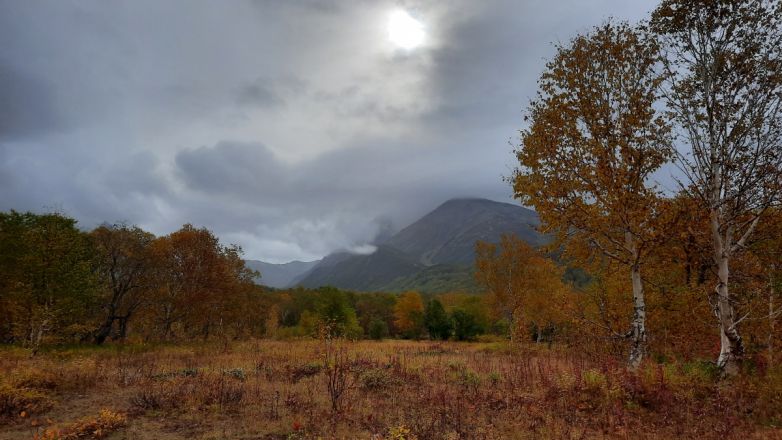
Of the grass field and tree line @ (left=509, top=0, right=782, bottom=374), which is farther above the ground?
tree line @ (left=509, top=0, right=782, bottom=374)

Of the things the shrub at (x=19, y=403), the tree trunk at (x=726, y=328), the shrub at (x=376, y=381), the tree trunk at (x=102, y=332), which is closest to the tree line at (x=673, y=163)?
the tree trunk at (x=726, y=328)

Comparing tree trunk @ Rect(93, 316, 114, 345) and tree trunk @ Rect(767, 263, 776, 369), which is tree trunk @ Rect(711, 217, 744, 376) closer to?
tree trunk @ Rect(767, 263, 776, 369)

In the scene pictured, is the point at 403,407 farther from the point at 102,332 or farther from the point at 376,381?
the point at 102,332

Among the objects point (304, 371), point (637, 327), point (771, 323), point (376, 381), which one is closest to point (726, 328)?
point (771, 323)

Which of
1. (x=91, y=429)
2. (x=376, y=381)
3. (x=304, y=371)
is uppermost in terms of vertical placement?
(x=91, y=429)

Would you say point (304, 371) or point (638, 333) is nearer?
point (638, 333)

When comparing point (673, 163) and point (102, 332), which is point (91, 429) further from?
point (102, 332)

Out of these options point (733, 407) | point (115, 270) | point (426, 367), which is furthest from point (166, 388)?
point (115, 270)

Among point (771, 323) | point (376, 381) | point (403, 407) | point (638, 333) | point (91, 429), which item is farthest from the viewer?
point (376, 381)

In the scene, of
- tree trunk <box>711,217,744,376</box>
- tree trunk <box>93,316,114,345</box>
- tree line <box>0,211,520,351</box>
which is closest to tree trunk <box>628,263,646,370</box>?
tree trunk <box>711,217,744,376</box>

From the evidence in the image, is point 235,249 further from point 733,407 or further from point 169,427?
point 733,407

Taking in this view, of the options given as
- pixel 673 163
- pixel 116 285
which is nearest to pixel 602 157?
pixel 673 163

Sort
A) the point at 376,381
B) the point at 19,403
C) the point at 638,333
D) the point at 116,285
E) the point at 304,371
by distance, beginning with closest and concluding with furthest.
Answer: the point at 19,403
the point at 638,333
the point at 376,381
the point at 304,371
the point at 116,285

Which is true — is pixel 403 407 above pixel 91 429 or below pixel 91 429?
below
